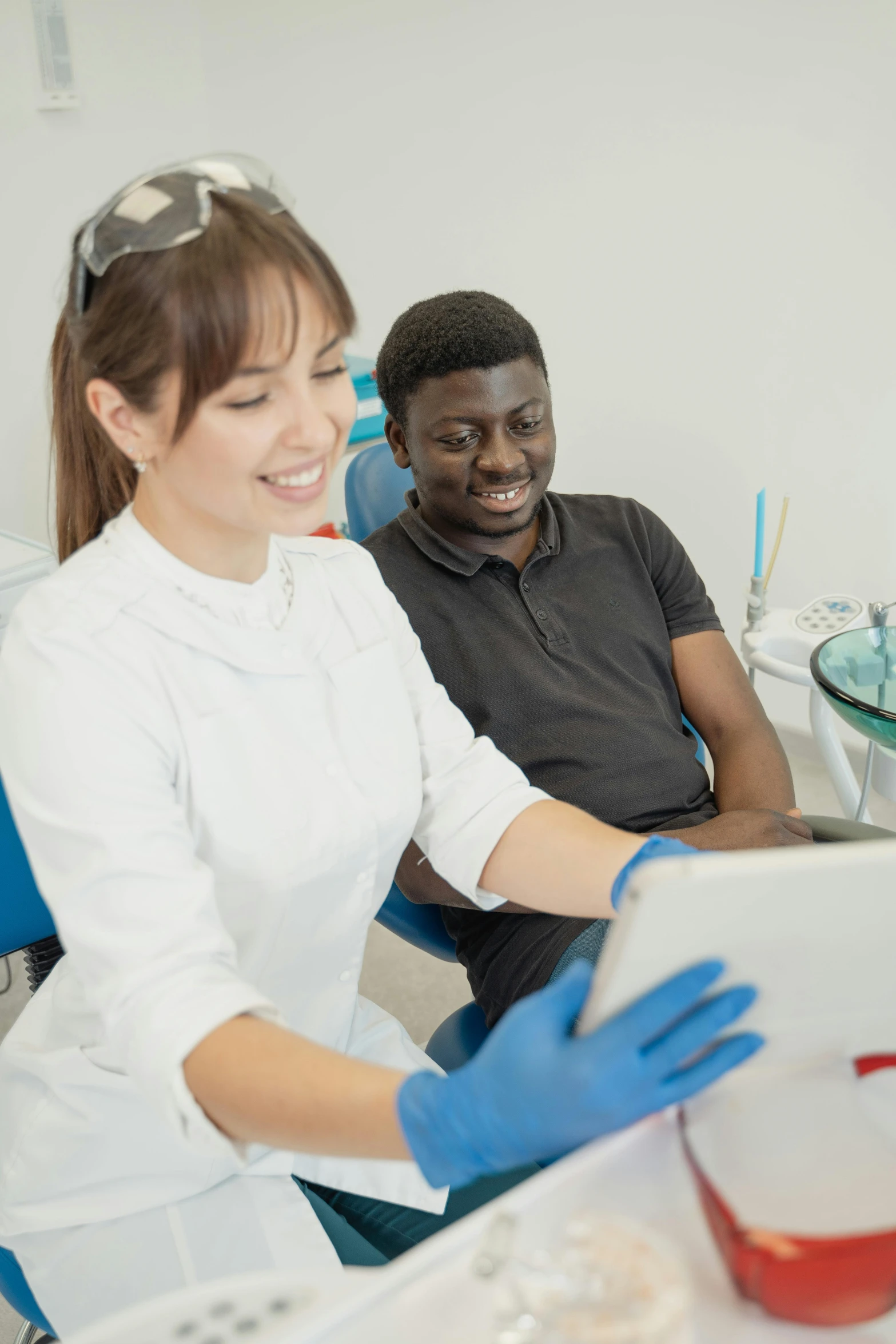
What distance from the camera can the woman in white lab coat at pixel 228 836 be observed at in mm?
701

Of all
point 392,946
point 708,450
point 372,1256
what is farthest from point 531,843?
point 708,450

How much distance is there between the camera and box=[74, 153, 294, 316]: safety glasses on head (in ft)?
2.69

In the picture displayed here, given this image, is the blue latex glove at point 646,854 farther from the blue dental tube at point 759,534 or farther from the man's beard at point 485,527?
the blue dental tube at point 759,534

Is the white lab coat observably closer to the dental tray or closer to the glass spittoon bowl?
the dental tray

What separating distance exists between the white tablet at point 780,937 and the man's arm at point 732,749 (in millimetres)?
589

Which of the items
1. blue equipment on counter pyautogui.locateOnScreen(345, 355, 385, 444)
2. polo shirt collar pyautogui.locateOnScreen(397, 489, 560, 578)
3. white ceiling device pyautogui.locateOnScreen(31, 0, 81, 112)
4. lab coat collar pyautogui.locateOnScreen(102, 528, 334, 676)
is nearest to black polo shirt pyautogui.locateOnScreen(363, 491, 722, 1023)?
polo shirt collar pyautogui.locateOnScreen(397, 489, 560, 578)

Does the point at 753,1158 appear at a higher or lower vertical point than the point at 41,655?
lower

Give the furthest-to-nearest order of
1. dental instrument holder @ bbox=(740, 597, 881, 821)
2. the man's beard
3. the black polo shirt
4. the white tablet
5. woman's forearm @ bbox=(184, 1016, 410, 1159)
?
1. dental instrument holder @ bbox=(740, 597, 881, 821)
2. the man's beard
3. the black polo shirt
4. woman's forearm @ bbox=(184, 1016, 410, 1159)
5. the white tablet

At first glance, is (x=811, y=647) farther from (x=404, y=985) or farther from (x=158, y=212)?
(x=158, y=212)

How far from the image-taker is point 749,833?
1258 mm

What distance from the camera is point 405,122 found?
2.76 metres

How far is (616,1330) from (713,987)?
172mm

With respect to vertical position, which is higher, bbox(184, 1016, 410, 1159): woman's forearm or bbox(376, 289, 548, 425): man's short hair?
bbox(376, 289, 548, 425): man's short hair

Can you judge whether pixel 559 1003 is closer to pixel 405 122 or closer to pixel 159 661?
pixel 159 661
